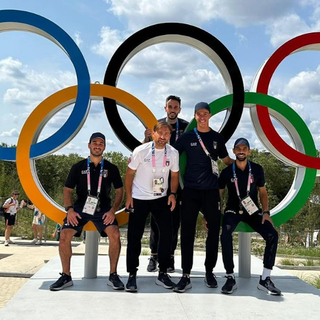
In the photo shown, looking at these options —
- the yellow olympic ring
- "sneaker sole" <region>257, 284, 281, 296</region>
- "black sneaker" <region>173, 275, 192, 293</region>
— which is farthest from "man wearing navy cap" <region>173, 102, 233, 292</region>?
the yellow olympic ring

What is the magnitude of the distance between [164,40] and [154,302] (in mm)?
3682

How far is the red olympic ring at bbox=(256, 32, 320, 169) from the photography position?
5.53 meters

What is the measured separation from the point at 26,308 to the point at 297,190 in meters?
3.81

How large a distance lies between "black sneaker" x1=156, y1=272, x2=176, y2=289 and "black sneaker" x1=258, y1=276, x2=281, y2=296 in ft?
3.44

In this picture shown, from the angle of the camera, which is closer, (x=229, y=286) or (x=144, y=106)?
(x=229, y=286)

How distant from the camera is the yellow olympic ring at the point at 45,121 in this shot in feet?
16.7

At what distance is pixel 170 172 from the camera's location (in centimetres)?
463

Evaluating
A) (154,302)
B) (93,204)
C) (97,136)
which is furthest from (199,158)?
(154,302)

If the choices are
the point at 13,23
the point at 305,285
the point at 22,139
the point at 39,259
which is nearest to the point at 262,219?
the point at 305,285

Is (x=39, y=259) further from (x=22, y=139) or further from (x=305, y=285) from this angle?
(x=305, y=285)

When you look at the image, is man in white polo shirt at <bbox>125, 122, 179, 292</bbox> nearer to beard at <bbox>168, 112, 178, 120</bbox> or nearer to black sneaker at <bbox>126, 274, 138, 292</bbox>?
black sneaker at <bbox>126, 274, 138, 292</bbox>

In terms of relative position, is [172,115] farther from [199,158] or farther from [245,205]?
[245,205]

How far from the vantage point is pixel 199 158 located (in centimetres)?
461

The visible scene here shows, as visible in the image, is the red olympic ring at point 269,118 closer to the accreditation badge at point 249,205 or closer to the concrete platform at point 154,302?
the accreditation badge at point 249,205
